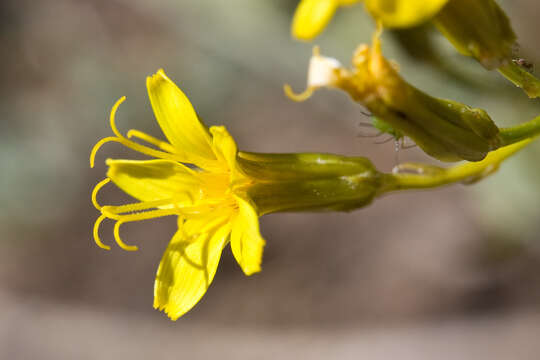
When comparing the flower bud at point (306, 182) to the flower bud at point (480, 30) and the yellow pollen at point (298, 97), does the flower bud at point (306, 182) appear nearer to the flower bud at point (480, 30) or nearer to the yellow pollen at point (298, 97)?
the yellow pollen at point (298, 97)

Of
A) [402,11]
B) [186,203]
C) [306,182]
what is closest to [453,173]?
[306,182]

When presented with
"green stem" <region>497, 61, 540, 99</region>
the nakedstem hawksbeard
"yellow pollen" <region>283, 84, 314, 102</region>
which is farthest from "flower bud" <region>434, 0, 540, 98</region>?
"yellow pollen" <region>283, 84, 314, 102</region>

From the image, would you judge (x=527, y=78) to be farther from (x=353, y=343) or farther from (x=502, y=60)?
(x=353, y=343)

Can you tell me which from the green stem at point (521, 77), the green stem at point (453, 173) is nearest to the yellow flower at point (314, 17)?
the green stem at point (521, 77)

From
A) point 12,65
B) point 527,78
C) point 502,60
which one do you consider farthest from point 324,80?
point 12,65

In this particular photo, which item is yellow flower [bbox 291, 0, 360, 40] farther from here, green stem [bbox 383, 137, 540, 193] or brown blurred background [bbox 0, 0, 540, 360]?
brown blurred background [bbox 0, 0, 540, 360]

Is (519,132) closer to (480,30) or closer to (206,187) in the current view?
(480,30)
